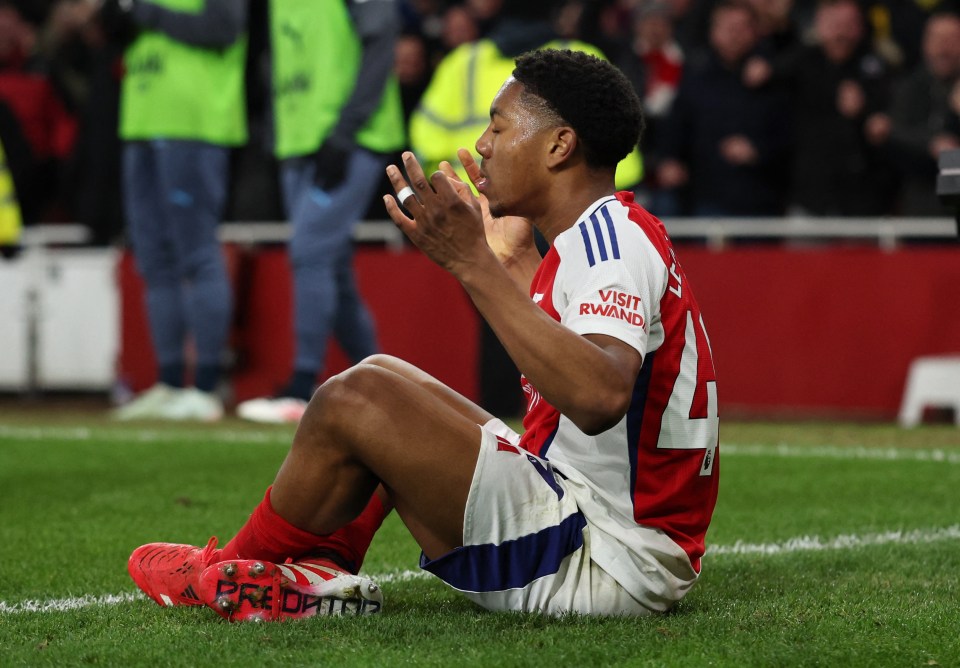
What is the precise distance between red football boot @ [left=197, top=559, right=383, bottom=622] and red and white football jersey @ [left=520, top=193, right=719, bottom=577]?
61cm

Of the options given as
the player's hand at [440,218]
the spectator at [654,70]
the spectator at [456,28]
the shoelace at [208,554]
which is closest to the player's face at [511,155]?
the player's hand at [440,218]

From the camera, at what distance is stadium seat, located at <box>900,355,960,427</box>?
9227mm

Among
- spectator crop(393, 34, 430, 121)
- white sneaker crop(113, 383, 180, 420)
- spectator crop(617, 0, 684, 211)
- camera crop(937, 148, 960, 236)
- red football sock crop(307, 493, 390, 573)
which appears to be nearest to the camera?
red football sock crop(307, 493, 390, 573)

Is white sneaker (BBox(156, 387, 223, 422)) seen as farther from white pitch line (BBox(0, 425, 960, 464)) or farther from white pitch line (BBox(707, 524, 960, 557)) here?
white pitch line (BBox(707, 524, 960, 557))

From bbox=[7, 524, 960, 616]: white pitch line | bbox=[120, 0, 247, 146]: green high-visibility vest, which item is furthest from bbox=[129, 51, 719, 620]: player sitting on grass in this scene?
bbox=[120, 0, 247, 146]: green high-visibility vest

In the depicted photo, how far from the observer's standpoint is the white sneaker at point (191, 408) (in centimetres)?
984

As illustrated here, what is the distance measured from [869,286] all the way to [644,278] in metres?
6.49

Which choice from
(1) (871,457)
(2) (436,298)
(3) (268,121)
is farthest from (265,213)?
(1) (871,457)

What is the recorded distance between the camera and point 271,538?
3.77 meters

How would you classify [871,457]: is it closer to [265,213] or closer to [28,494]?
[28,494]

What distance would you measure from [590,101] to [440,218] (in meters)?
0.64

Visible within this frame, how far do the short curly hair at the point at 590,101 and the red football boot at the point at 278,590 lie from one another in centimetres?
119

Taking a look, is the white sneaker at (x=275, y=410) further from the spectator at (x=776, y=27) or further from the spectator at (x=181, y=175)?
the spectator at (x=776, y=27)

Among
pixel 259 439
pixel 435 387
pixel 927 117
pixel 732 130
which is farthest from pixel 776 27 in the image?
pixel 435 387
